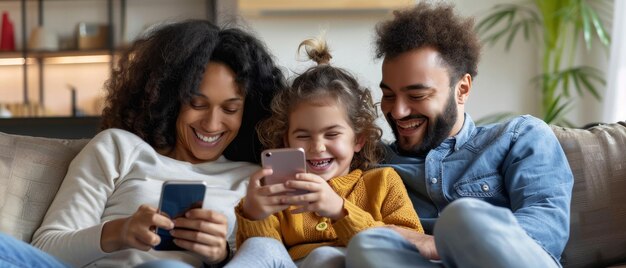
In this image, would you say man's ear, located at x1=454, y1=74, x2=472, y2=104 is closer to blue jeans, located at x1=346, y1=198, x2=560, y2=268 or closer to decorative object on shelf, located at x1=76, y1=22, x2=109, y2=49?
blue jeans, located at x1=346, y1=198, x2=560, y2=268

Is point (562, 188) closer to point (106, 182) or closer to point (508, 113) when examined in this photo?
point (106, 182)

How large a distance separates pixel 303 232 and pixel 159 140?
0.50m

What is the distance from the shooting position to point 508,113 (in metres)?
4.75

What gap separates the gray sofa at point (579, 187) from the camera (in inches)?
88.0

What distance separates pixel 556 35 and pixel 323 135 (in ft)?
9.91

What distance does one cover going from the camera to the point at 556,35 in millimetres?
4832

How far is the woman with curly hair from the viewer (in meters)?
2.02

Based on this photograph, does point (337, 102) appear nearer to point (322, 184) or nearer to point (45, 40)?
point (322, 184)

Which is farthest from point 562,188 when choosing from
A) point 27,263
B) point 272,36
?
point 272,36

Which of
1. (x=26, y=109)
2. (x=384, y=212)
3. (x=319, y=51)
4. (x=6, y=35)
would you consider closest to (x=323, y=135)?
(x=384, y=212)

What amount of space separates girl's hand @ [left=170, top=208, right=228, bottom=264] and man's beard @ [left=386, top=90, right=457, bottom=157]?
625mm

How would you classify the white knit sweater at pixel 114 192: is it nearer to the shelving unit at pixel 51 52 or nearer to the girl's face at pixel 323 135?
the girl's face at pixel 323 135

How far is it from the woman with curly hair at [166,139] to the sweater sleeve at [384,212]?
278 mm

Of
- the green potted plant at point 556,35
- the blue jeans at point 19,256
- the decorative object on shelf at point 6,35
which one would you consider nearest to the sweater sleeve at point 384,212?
the blue jeans at point 19,256
